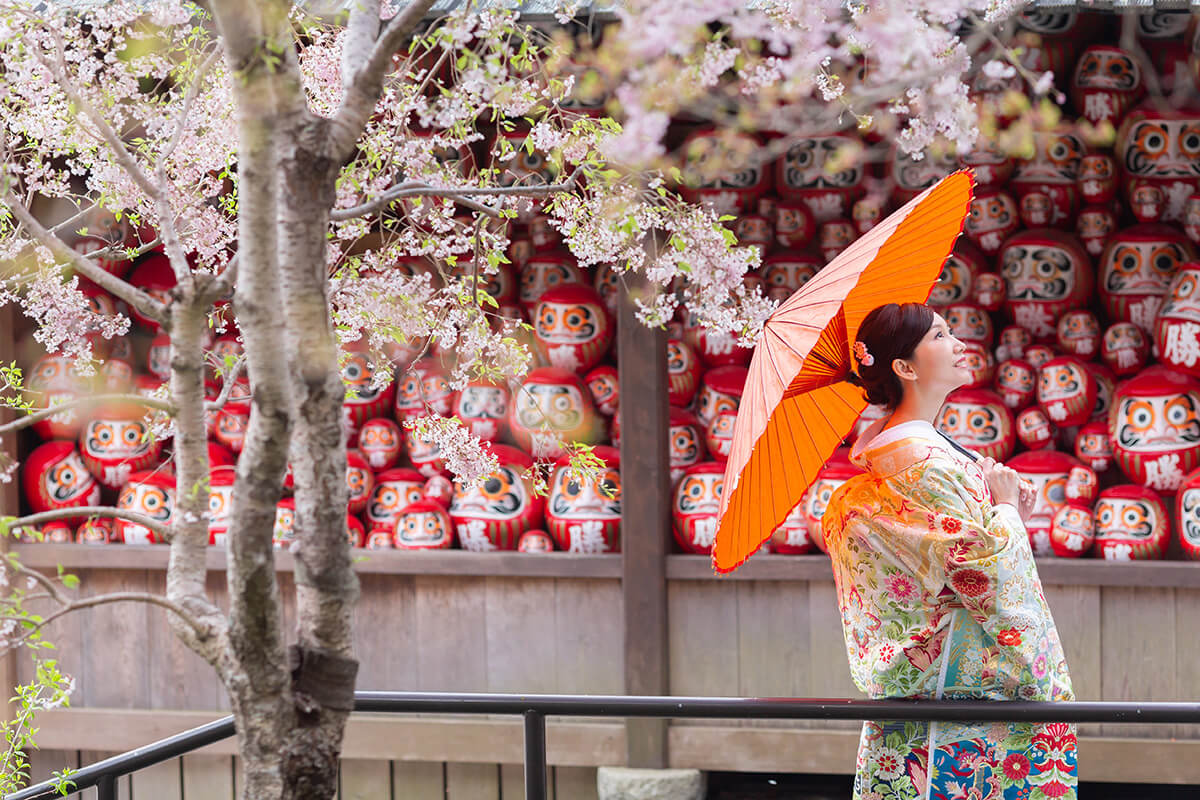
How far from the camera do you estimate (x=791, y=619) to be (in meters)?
4.55

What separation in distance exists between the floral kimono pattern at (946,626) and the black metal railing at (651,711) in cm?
10

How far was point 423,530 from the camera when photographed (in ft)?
15.9

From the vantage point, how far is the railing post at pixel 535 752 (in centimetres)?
228

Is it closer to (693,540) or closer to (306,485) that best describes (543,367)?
(693,540)

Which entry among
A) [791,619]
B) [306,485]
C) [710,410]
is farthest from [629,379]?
[306,485]

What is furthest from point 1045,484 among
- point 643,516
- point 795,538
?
point 643,516

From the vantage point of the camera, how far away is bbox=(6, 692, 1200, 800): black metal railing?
6.68 ft

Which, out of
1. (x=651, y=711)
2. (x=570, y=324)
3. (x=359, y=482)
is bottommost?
(x=651, y=711)

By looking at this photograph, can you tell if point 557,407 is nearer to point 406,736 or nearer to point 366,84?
point 406,736

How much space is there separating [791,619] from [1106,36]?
2.61m

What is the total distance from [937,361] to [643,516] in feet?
7.72

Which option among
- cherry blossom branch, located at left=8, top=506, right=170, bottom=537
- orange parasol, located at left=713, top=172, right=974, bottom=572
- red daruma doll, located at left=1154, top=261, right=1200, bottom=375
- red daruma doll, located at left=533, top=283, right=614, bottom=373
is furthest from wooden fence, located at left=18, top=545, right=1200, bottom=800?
cherry blossom branch, located at left=8, top=506, right=170, bottom=537

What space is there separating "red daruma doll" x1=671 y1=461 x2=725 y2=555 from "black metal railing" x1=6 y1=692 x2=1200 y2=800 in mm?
2350

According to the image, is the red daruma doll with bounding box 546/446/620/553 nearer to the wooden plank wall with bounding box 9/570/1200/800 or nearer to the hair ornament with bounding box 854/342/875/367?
the wooden plank wall with bounding box 9/570/1200/800
